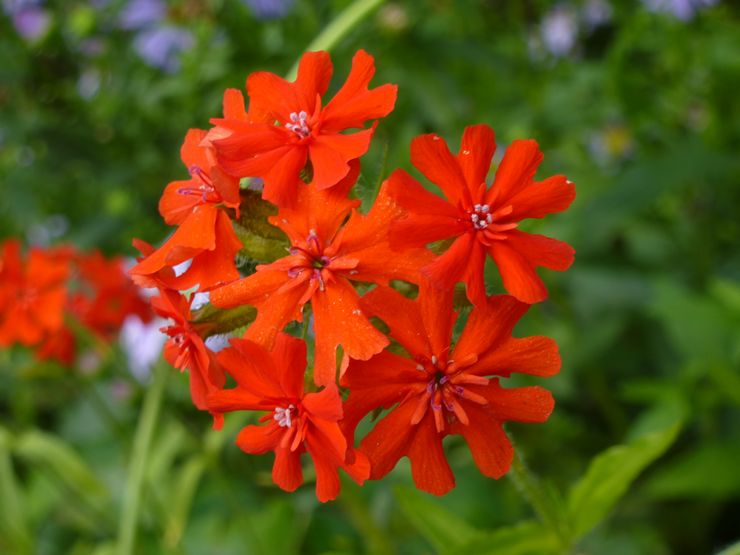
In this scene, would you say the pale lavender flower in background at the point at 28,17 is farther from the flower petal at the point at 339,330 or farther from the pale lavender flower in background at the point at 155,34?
the flower petal at the point at 339,330

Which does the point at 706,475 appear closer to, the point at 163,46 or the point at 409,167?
the point at 409,167

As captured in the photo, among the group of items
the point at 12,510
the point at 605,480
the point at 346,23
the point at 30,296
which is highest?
the point at 346,23

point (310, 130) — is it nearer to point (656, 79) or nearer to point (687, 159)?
point (687, 159)

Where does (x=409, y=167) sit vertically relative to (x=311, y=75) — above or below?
below

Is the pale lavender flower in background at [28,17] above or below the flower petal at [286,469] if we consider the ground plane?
above

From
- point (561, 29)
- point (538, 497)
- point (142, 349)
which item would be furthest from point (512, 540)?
point (561, 29)

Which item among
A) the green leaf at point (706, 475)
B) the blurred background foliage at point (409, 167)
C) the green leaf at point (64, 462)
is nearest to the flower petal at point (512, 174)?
the blurred background foliage at point (409, 167)

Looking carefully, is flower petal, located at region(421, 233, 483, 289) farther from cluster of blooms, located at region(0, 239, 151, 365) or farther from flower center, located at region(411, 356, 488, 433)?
cluster of blooms, located at region(0, 239, 151, 365)

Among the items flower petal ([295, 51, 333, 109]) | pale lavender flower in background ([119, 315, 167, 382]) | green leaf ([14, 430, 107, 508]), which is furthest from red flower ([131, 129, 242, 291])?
pale lavender flower in background ([119, 315, 167, 382])
